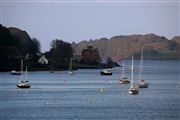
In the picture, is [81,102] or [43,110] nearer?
[43,110]

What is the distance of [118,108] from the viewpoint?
6531 centimetres

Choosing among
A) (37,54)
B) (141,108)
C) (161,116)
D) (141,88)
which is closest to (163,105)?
(141,108)

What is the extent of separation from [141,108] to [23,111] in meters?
11.5

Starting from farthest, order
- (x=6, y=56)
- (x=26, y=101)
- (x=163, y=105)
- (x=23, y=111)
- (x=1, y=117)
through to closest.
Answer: (x=6, y=56) → (x=26, y=101) → (x=163, y=105) → (x=23, y=111) → (x=1, y=117)

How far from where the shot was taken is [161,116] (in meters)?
58.5

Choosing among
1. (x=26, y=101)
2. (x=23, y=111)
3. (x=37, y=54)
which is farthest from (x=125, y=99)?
(x=37, y=54)

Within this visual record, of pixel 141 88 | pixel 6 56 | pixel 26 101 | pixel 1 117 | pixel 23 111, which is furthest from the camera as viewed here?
pixel 6 56

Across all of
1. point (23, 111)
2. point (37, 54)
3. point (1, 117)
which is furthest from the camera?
point (37, 54)

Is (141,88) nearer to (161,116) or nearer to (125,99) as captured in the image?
(125,99)

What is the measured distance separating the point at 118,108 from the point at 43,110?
7.33 metres

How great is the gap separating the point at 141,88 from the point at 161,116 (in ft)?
125

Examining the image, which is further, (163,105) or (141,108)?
(163,105)

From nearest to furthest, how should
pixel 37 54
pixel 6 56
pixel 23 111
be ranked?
1. pixel 23 111
2. pixel 6 56
3. pixel 37 54

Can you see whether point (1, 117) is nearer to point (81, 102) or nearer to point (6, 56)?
point (81, 102)
